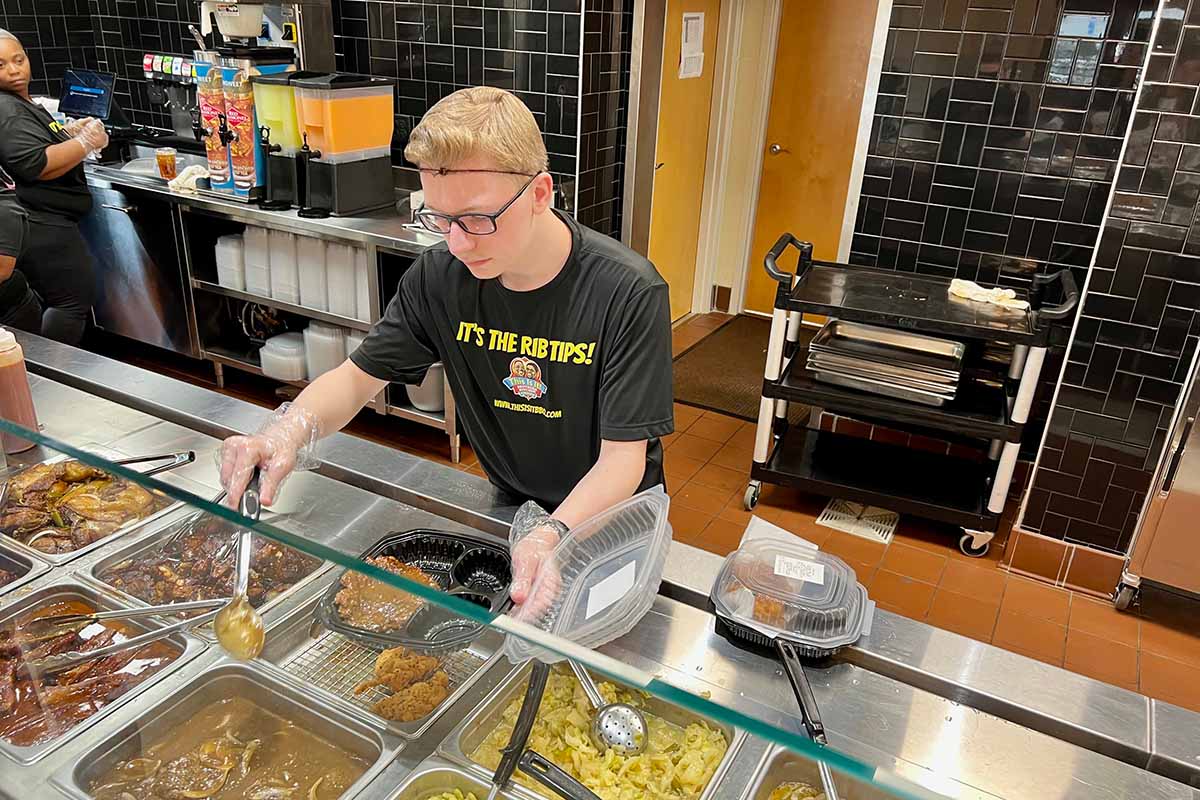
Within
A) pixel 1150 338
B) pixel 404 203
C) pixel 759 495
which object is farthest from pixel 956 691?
pixel 404 203

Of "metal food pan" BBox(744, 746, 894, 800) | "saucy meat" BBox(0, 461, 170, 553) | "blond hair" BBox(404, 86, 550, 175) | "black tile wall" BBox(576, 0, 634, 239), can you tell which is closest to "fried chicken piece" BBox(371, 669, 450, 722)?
"metal food pan" BBox(744, 746, 894, 800)

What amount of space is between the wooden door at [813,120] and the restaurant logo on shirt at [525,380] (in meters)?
4.05

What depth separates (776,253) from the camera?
3.66 metres

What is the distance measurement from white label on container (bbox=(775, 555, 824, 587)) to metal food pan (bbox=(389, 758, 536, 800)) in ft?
1.78

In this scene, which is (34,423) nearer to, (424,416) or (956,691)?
(956,691)

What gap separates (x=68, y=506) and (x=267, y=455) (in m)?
0.53

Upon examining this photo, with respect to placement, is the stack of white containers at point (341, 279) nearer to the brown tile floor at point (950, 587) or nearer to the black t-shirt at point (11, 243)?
the brown tile floor at point (950, 587)

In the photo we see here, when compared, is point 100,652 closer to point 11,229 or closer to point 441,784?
point 441,784

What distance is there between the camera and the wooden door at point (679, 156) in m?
5.09

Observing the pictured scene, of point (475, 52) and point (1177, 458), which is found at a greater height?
point (475, 52)

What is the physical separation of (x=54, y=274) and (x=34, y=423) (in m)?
2.79

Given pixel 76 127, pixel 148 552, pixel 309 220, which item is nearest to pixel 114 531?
pixel 148 552

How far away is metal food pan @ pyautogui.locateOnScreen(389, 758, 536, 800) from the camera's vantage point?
1.28 m

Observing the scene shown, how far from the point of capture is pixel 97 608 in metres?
1.63
